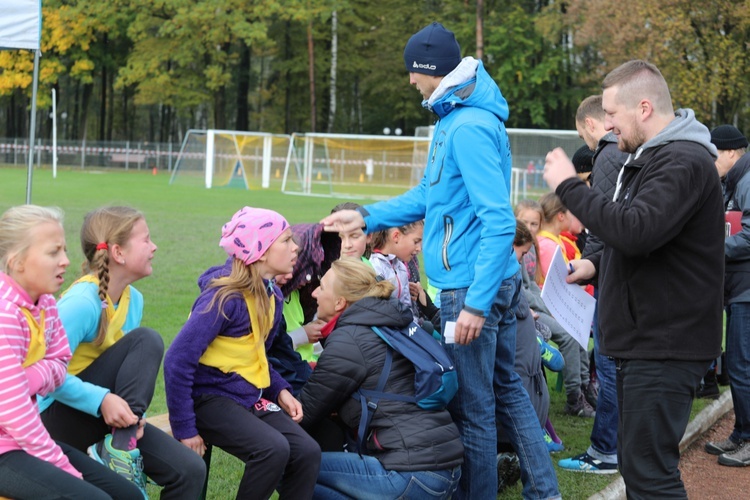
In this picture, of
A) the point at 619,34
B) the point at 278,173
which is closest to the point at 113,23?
the point at 278,173

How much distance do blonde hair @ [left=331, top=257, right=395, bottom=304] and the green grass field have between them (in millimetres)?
1143

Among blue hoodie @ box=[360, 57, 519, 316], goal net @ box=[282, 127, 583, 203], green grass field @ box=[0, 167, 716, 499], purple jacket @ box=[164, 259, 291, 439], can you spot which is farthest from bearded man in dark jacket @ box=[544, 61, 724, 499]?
goal net @ box=[282, 127, 583, 203]

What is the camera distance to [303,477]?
13.5ft

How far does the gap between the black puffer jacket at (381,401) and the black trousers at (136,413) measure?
2.32ft

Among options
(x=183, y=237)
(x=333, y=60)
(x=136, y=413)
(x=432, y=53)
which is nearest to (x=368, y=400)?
(x=136, y=413)

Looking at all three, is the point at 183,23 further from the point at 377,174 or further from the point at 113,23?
the point at 377,174

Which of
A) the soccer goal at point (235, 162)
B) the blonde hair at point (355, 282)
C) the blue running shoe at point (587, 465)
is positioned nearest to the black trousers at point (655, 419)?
the blonde hair at point (355, 282)

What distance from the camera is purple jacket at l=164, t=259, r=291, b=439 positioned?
398 centimetres

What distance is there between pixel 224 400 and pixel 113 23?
52985mm

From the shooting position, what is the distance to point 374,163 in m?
34.6

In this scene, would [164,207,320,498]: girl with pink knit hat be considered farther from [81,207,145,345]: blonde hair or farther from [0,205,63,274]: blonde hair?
[0,205,63,274]: blonde hair

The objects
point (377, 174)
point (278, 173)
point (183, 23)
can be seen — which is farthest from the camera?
point (183, 23)

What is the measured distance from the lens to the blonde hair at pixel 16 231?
338cm

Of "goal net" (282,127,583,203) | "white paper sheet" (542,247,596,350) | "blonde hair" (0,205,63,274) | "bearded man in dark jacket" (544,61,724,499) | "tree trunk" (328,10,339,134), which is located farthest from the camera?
"tree trunk" (328,10,339,134)
